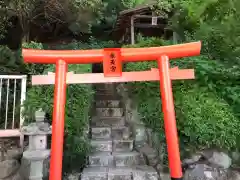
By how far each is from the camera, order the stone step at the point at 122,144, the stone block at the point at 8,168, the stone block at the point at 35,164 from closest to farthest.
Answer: the stone block at the point at 35,164 → the stone block at the point at 8,168 → the stone step at the point at 122,144

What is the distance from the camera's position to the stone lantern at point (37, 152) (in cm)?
442

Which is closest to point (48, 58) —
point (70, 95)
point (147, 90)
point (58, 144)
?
point (70, 95)

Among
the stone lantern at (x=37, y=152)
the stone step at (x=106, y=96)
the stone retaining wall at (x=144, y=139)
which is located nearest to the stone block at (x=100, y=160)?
the stone retaining wall at (x=144, y=139)

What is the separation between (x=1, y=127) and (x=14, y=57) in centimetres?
312

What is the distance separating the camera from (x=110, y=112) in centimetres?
714

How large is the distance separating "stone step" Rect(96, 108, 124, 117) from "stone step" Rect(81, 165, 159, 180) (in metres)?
2.19

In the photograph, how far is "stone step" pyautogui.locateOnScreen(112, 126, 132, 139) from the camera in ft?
20.8

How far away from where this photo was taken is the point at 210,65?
589 cm

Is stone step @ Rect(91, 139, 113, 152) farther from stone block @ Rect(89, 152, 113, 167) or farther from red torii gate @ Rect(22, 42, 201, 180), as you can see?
red torii gate @ Rect(22, 42, 201, 180)

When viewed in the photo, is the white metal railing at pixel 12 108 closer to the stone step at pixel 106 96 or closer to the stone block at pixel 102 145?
the stone block at pixel 102 145

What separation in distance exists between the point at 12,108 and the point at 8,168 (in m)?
1.61

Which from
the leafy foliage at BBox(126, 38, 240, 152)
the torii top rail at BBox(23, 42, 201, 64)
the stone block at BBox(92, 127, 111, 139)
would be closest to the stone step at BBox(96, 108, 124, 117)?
the stone block at BBox(92, 127, 111, 139)

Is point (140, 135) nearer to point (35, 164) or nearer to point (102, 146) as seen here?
point (102, 146)

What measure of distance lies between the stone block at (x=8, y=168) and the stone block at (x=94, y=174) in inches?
55.7
